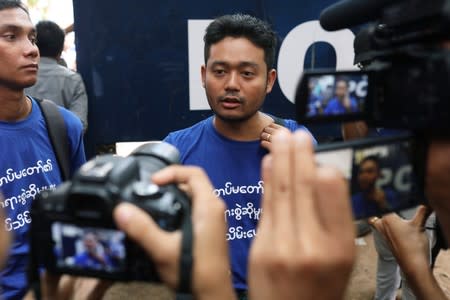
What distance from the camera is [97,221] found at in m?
0.91

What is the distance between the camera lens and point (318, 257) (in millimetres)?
746

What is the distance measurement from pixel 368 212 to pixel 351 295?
296 cm

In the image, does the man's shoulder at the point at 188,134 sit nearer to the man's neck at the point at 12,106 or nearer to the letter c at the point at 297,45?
the man's neck at the point at 12,106

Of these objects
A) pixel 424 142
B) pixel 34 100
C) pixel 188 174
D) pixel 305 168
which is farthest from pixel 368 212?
pixel 34 100

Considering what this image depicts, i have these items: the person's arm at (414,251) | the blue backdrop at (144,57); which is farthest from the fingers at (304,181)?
the blue backdrop at (144,57)

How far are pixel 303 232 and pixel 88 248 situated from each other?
0.45m

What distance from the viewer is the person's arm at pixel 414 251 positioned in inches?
52.1

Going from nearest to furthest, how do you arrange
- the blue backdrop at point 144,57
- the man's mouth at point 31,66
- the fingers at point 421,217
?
the fingers at point 421,217
the man's mouth at point 31,66
the blue backdrop at point 144,57

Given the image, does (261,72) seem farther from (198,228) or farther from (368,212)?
(198,228)

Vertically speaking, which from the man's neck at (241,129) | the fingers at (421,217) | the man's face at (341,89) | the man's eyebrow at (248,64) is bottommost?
the fingers at (421,217)

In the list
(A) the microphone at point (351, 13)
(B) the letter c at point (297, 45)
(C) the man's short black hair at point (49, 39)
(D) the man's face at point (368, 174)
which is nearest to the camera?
(D) the man's face at point (368, 174)

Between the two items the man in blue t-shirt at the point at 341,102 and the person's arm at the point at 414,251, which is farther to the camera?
the person's arm at the point at 414,251

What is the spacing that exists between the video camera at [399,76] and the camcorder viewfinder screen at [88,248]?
1.51ft

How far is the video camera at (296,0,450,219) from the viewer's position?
2.83ft
